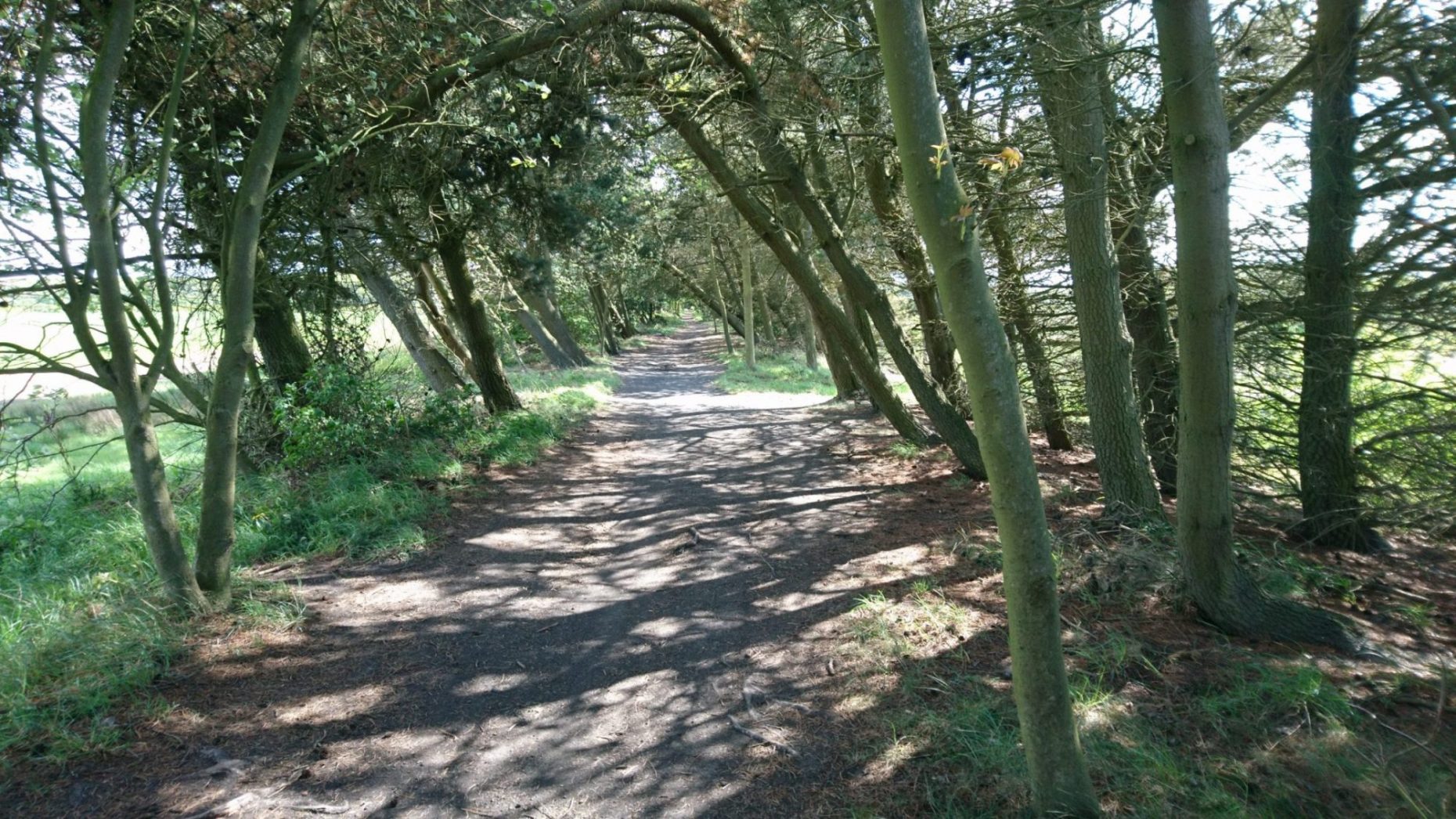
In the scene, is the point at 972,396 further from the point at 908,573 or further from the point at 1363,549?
the point at 1363,549

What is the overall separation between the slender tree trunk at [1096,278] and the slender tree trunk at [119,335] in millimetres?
5858

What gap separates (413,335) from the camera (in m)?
13.2

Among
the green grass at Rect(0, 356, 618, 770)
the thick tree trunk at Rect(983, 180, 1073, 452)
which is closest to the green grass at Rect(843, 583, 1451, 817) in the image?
the green grass at Rect(0, 356, 618, 770)

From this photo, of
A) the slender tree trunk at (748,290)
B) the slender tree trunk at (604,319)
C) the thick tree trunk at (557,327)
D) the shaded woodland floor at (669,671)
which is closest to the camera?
the shaded woodland floor at (669,671)

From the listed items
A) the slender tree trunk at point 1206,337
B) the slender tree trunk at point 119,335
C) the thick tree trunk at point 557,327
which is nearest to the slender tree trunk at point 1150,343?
the slender tree trunk at point 1206,337

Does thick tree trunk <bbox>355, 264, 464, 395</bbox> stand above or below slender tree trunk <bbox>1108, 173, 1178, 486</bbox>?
above

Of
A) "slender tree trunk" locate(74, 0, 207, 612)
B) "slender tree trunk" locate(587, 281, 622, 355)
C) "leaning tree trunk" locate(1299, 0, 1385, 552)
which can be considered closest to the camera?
"slender tree trunk" locate(74, 0, 207, 612)

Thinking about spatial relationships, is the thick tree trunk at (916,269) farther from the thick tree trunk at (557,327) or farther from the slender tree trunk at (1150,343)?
the thick tree trunk at (557,327)

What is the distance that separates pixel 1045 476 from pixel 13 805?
28.0ft

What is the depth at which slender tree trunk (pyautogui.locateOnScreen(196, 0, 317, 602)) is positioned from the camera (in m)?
4.80

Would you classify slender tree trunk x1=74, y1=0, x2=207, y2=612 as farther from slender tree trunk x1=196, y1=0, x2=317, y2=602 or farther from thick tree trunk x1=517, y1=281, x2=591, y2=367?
thick tree trunk x1=517, y1=281, x2=591, y2=367

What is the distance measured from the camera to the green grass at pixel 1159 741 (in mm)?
3014

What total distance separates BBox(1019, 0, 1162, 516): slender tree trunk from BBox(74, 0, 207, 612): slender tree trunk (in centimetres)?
586

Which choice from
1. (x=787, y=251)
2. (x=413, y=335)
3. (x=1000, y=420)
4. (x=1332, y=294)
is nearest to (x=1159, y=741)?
(x=1000, y=420)
